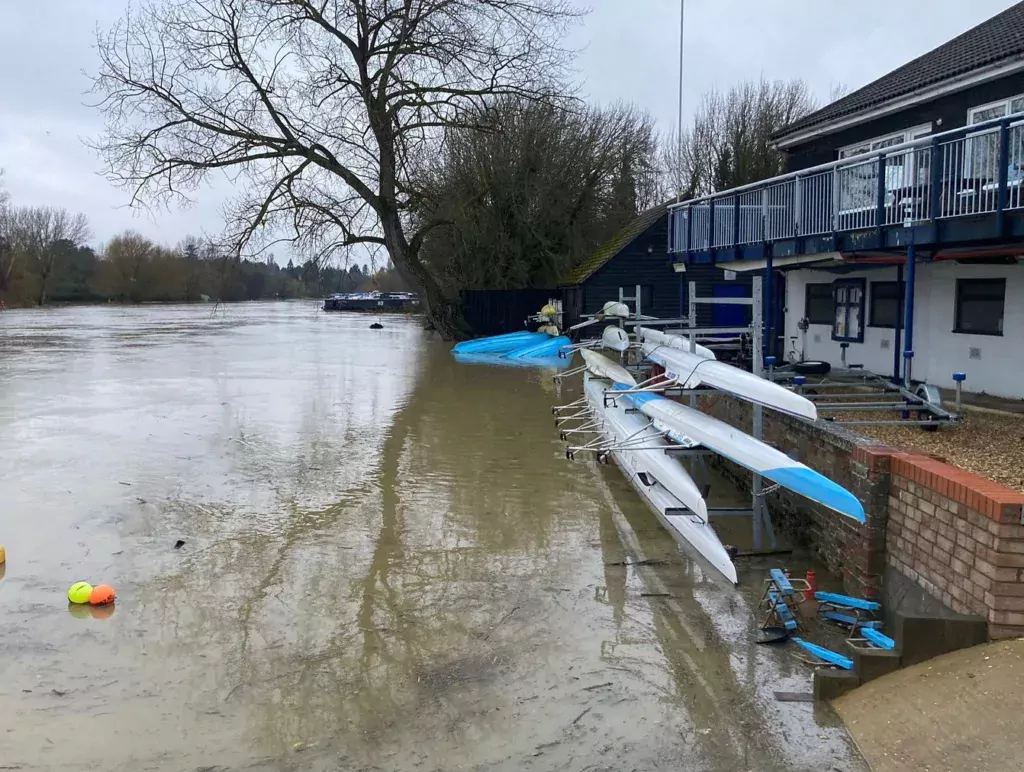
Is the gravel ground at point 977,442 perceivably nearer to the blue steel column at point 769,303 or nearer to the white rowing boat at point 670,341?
the white rowing boat at point 670,341

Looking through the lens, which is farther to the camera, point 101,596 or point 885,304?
point 885,304

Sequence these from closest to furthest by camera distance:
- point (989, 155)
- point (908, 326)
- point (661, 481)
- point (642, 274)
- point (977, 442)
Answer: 1. point (977, 442)
2. point (661, 481)
3. point (989, 155)
4. point (908, 326)
5. point (642, 274)

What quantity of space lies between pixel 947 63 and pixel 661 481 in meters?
8.24

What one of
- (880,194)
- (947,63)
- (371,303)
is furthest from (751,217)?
(371,303)

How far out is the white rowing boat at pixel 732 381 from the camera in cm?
683

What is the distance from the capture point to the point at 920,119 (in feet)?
40.8

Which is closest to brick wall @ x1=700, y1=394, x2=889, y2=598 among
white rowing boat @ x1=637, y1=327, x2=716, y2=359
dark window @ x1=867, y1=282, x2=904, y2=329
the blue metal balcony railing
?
white rowing boat @ x1=637, y1=327, x2=716, y2=359

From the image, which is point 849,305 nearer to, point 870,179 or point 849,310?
point 849,310

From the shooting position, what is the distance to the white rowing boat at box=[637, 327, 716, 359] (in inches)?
403

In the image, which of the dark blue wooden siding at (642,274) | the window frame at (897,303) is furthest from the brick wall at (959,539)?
the dark blue wooden siding at (642,274)

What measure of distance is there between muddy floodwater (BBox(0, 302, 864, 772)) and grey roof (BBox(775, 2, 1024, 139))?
21.3ft

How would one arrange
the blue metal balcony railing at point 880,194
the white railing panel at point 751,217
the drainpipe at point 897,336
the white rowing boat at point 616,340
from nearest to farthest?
the blue metal balcony railing at point 880,194
the drainpipe at point 897,336
the white rowing boat at point 616,340
the white railing panel at point 751,217

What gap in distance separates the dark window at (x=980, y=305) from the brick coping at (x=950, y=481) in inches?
211

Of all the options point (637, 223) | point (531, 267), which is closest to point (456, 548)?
point (637, 223)
